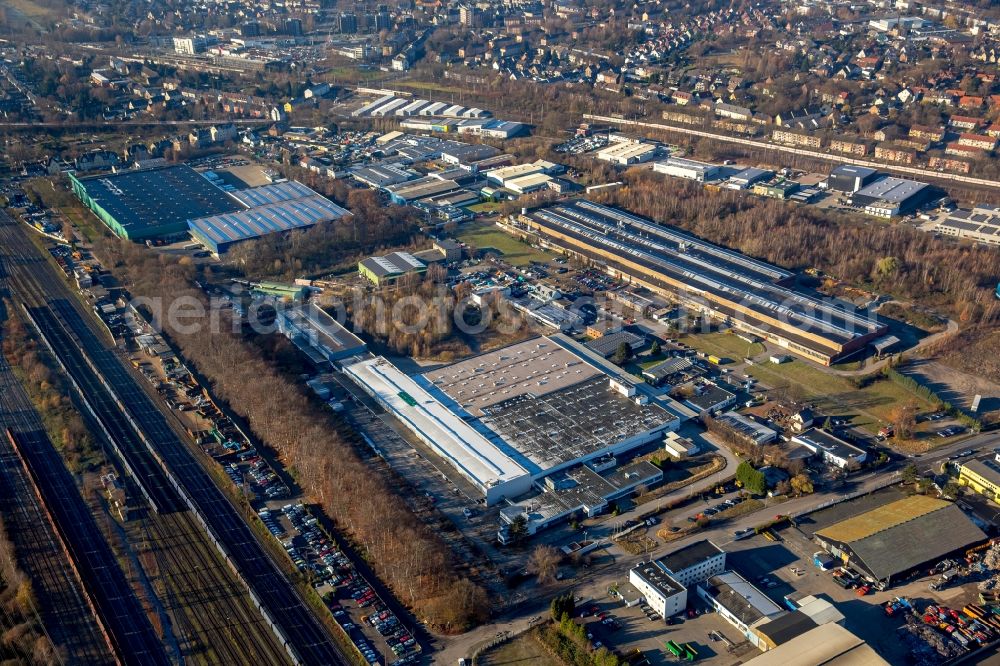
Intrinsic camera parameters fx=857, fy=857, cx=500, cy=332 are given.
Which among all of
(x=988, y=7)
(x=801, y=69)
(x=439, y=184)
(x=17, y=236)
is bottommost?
(x=17, y=236)

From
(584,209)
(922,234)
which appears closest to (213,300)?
(584,209)

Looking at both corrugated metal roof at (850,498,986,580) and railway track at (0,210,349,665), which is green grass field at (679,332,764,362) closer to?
corrugated metal roof at (850,498,986,580)

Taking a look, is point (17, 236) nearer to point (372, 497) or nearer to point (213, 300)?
point (213, 300)

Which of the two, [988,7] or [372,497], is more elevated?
[988,7]

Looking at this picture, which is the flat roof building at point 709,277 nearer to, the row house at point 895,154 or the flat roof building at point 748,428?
the flat roof building at point 748,428

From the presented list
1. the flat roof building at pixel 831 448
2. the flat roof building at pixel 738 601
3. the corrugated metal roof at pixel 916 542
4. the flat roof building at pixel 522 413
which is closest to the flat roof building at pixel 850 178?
the flat roof building at pixel 522 413

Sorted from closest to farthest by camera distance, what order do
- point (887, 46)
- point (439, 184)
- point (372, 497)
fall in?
point (372, 497) < point (439, 184) < point (887, 46)

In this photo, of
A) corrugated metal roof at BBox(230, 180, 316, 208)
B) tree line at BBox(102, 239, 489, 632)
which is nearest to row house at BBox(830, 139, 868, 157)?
corrugated metal roof at BBox(230, 180, 316, 208)
